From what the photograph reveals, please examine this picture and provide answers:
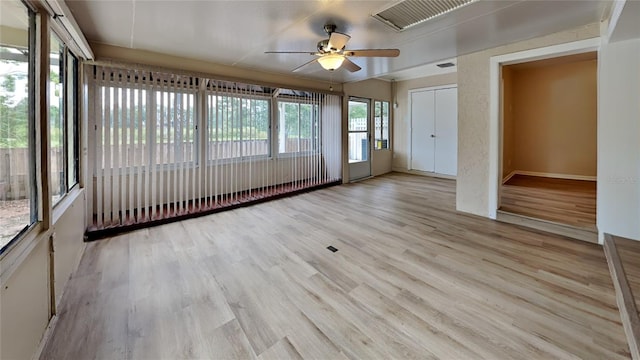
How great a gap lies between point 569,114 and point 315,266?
263 inches

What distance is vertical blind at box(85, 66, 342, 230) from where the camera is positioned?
11.3 feet

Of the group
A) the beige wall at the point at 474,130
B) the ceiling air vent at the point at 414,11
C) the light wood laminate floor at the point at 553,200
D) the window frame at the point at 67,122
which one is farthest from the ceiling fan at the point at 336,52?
the light wood laminate floor at the point at 553,200

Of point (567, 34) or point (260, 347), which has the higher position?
point (567, 34)

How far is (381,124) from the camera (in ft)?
25.1

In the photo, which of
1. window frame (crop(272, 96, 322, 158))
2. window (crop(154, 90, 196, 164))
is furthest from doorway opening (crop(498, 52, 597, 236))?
window (crop(154, 90, 196, 164))

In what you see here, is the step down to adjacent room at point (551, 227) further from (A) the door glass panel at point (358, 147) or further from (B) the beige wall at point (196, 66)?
(B) the beige wall at point (196, 66)

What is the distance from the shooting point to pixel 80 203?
2963 mm

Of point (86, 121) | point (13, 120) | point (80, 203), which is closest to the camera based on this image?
point (13, 120)

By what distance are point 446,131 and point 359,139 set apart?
2139 millimetres

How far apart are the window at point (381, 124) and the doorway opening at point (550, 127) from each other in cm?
281

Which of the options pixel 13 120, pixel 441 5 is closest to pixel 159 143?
pixel 13 120

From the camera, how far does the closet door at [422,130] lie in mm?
7141

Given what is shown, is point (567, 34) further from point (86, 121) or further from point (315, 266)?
point (86, 121)

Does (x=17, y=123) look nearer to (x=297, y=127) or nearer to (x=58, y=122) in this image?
(x=58, y=122)
